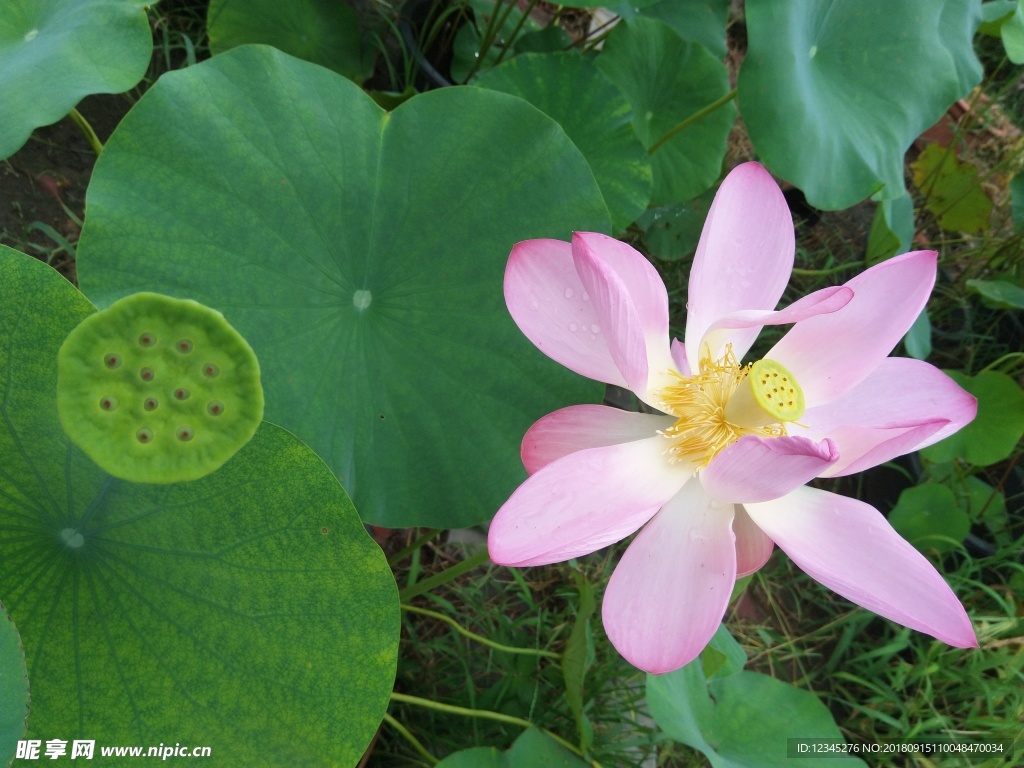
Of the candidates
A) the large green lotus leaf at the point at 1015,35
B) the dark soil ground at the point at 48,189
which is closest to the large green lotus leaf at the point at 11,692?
the dark soil ground at the point at 48,189

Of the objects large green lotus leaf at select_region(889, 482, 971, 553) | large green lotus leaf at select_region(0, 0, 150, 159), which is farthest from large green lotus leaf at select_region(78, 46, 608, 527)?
large green lotus leaf at select_region(889, 482, 971, 553)

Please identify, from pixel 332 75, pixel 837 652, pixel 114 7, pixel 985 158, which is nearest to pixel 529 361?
pixel 332 75

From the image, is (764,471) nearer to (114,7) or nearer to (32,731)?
(32,731)

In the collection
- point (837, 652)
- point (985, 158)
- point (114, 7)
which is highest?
point (114, 7)

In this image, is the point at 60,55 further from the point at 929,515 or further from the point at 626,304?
→ the point at 929,515

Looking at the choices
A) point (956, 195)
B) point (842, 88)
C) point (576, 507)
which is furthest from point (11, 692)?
point (956, 195)

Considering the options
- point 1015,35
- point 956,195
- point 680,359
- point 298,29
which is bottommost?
point 956,195
